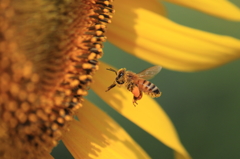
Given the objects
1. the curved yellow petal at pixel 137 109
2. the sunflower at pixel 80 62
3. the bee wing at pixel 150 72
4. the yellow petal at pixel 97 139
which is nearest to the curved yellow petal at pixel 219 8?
the sunflower at pixel 80 62

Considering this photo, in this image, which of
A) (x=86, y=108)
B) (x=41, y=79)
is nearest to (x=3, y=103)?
(x=41, y=79)

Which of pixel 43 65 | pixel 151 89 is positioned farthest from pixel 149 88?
pixel 43 65

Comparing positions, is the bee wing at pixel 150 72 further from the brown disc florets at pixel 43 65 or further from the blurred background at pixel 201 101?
the blurred background at pixel 201 101

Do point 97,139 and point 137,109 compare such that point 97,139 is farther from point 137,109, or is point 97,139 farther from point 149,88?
point 149,88

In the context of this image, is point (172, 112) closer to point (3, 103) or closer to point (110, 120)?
point (110, 120)

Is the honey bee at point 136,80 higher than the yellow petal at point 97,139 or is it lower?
higher

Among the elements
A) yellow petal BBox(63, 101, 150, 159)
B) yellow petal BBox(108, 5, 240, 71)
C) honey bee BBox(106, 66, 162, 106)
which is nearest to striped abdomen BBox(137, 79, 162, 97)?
honey bee BBox(106, 66, 162, 106)

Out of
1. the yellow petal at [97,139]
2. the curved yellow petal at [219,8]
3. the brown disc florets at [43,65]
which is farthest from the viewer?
the yellow petal at [97,139]

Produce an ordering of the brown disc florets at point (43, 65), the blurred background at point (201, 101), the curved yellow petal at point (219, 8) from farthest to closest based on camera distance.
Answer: the blurred background at point (201, 101), the curved yellow petal at point (219, 8), the brown disc florets at point (43, 65)
